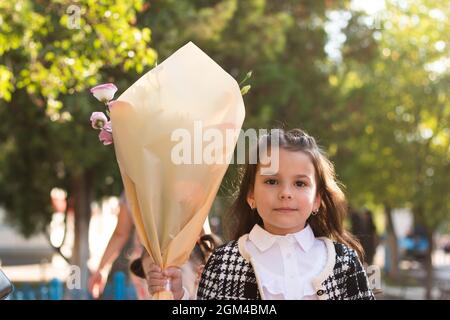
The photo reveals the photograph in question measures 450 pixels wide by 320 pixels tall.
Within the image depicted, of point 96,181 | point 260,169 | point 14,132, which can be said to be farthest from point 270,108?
point 260,169

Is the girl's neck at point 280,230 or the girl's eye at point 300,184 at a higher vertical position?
the girl's eye at point 300,184

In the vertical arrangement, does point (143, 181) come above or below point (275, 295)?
above

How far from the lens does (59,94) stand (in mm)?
12828

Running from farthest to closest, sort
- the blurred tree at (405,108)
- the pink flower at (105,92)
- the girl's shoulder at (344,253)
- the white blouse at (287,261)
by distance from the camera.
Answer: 1. the blurred tree at (405,108)
2. the pink flower at (105,92)
3. the girl's shoulder at (344,253)
4. the white blouse at (287,261)

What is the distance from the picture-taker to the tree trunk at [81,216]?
55.7ft

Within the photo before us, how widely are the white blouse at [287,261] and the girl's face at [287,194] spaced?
0.05 meters

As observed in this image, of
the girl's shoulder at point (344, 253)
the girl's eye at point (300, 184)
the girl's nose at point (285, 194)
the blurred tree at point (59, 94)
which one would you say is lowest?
the girl's shoulder at point (344, 253)

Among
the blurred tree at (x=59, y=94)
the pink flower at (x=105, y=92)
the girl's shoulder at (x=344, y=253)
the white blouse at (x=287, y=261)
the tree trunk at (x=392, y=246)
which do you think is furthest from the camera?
the tree trunk at (x=392, y=246)

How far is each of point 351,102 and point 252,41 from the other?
10.3 feet

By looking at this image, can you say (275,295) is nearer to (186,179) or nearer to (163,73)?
(186,179)

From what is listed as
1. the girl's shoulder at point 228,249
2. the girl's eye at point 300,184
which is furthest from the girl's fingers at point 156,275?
the girl's eye at point 300,184

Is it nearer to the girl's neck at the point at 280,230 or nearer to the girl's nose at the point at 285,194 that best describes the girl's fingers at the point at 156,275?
the girl's neck at the point at 280,230

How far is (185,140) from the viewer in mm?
3076

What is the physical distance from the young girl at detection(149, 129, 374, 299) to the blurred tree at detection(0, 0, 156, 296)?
3937mm
